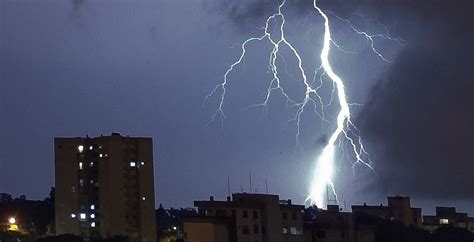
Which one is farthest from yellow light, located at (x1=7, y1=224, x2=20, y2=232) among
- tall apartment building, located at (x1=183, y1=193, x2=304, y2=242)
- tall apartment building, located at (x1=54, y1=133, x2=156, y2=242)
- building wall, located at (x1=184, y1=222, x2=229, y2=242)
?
building wall, located at (x1=184, y1=222, x2=229, y2=242)

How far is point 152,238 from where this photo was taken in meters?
20.0

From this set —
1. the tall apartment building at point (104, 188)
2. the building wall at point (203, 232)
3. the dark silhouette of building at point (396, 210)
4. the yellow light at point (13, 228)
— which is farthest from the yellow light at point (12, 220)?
the dark silhouette of building at point (396, 210)

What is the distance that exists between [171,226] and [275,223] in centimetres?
661

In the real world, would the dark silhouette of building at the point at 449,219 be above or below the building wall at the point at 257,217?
above

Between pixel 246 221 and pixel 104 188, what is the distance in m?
5.34

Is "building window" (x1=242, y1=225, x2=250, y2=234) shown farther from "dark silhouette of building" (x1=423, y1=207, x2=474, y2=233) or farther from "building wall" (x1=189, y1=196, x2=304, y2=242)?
"dark silhouette of building" (x1=423, y1=207, x2=474, y2=233)

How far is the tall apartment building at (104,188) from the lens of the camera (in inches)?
768

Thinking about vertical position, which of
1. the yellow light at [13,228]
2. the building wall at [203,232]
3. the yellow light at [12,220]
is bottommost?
the building wall at [203,232]

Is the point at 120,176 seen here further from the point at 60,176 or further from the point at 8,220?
the point at 8,220

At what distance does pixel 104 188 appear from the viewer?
19797 mm

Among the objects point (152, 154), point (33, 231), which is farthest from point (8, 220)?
point (152, 154)

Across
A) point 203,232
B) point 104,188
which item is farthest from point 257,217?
point 104,188

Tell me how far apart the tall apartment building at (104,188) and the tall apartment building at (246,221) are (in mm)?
4057

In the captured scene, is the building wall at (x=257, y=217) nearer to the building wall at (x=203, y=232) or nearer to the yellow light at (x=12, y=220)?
the building wall at (x=203, y=232)
